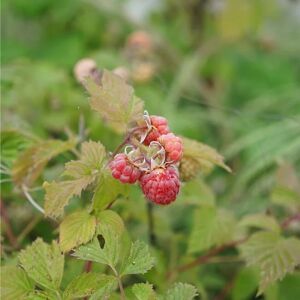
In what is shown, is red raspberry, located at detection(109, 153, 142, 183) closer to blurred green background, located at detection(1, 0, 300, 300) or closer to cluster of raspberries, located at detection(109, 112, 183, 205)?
cluster of raspberries, located at detection(109, 112, 183, 205)

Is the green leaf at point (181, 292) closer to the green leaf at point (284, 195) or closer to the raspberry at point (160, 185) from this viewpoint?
the raspberry at point (160, 185)

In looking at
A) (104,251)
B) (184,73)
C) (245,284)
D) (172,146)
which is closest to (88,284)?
(104,251)

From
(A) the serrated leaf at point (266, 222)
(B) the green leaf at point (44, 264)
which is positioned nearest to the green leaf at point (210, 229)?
(A) the serrated leaf at point (266, 222)

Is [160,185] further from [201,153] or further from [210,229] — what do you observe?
[210,229]

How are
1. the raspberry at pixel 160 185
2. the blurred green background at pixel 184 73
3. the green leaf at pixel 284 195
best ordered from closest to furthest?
the raspberry at pixel 160 185
the green leaf at pixel 284 195
the blurred green background at pixel 184 73

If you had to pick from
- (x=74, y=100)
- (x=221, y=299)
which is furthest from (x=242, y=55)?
(x=221, y=299)

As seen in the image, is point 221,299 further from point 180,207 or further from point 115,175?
point 115,175

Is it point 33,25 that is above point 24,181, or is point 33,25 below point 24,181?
above
